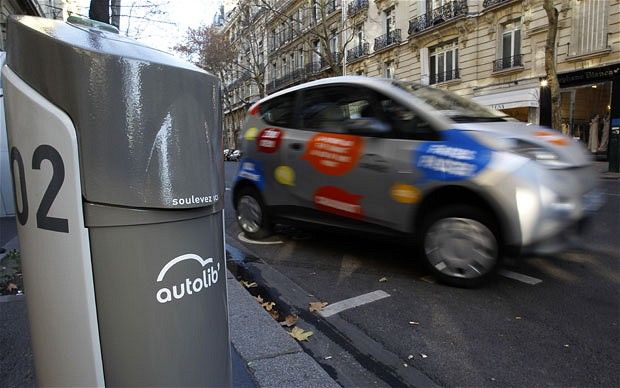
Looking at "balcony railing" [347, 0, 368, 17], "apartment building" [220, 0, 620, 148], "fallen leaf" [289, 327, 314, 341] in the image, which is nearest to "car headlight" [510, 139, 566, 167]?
"fallen leaf" [289, 327, 314, 341]

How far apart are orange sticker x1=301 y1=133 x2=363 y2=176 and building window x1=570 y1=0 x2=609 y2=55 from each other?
17.5 metres

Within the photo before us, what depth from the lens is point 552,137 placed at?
162 inches

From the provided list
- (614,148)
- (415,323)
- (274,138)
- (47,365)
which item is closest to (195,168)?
(47,365)

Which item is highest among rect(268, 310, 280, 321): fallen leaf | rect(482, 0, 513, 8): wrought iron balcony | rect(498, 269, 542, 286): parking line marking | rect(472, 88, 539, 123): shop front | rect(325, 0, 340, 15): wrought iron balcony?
rect(325, 0, 340, 15): wrought iron balcony

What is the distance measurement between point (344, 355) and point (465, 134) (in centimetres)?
206

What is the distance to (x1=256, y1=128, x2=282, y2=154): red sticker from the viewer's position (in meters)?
5.53

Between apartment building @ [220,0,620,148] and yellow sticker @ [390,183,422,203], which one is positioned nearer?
yellow sticker @ [390,183,422,203]

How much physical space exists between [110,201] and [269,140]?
441cm

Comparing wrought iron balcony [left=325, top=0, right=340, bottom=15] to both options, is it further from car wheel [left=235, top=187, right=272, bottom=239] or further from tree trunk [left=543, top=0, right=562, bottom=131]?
car wheel [left=235, top=187, right=272, bottom=239]

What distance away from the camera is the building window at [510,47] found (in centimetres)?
2127

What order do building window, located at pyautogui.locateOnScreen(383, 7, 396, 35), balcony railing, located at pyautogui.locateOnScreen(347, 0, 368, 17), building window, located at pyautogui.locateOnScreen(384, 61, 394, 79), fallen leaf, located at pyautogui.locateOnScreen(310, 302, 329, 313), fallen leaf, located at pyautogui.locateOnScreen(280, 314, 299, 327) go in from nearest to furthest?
fallen leaf, located at pyautogui.locateOnScreen(280, 314, 299, 327) → fallen leaf, located at pyautogui.locateOnScreen(310, 302, 329, 313) → building window, located at pyautogui.locateOnScreen(383, 7, 396, 35) → building window, located at pyautogui.locateOnScreen(384, 61, 394, 79) → balcony railing, located at pyautogui.locateOnScreen(347, 0, 368, 17)

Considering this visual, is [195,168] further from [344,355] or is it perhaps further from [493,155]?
[493,155]

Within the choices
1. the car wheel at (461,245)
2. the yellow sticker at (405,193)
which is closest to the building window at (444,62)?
the yellow sticker at (405,193)

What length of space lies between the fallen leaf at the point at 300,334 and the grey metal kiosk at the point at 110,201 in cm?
179
